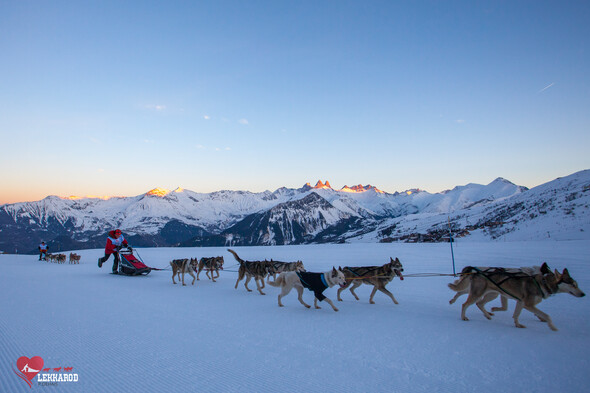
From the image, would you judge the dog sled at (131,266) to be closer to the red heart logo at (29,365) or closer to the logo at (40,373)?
the red heart logo at (29,365)

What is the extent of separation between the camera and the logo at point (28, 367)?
169 inches

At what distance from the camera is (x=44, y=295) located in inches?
407

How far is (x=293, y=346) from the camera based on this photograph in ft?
17.6

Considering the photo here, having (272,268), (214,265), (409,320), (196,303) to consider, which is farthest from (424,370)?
(214,265)

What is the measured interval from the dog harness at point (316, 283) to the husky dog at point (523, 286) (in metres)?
3.17

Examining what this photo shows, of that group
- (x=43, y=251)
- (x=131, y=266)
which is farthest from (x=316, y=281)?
(x=43, y=251)

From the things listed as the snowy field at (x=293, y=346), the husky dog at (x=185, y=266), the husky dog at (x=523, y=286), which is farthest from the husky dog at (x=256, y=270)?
the husky dog at (x=523, y=286)

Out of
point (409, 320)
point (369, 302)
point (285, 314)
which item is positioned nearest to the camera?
point (409, 320)

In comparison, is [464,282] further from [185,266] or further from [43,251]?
[43,251]

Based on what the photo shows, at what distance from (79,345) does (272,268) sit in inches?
288

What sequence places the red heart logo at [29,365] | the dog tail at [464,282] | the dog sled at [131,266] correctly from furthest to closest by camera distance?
the dog sled at [131,266] < the dog tail at [464,282] < the red heart logo at [29,365]

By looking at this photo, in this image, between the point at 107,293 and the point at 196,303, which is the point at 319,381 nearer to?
the point at 196,303

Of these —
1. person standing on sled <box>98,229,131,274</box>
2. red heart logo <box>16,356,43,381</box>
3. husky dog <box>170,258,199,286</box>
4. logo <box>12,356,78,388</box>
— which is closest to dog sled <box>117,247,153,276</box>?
person standing on sled <box>98,229,131,274</box>

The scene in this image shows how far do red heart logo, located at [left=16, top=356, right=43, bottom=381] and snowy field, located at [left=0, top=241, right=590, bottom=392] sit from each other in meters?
0.10
